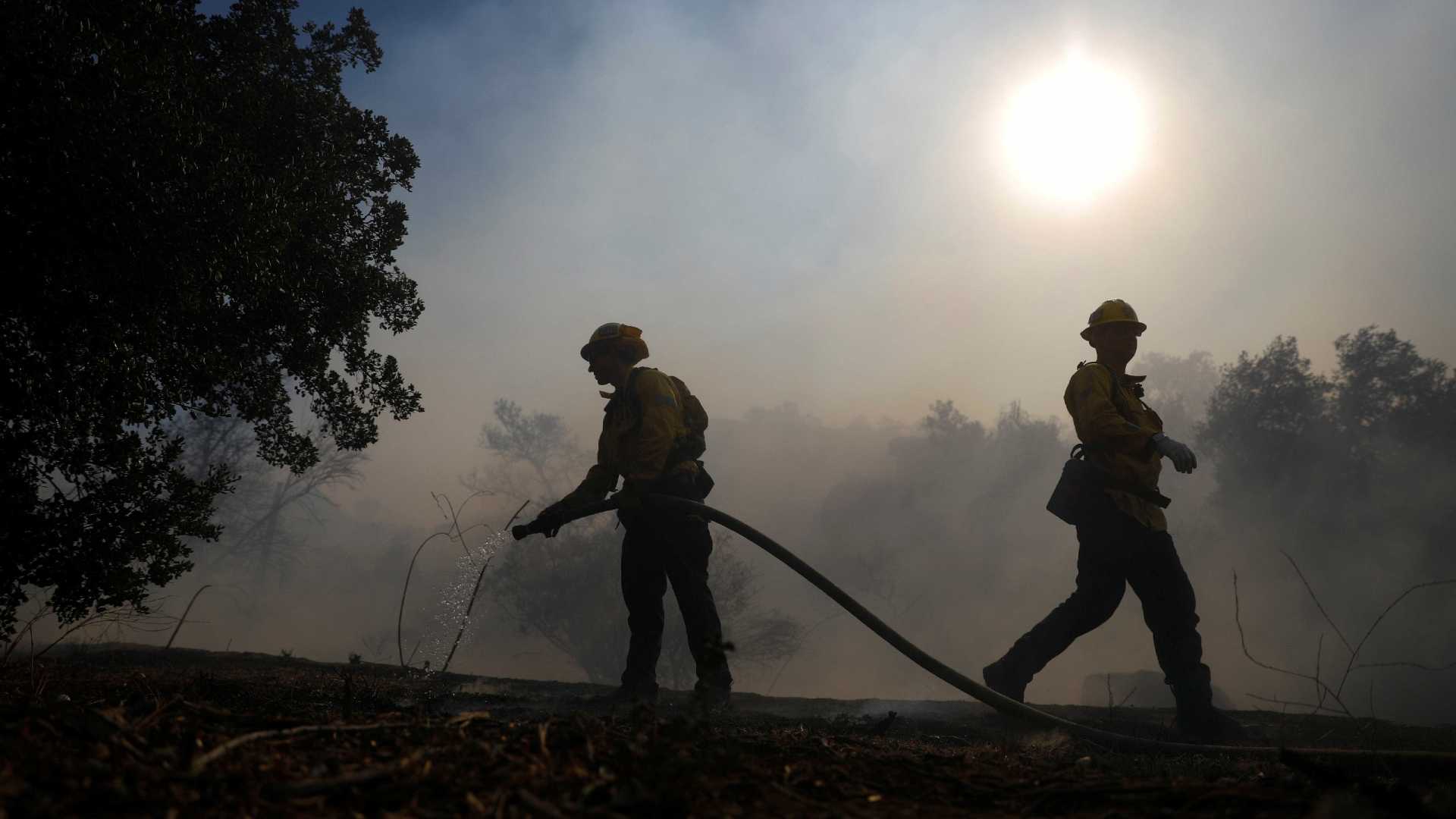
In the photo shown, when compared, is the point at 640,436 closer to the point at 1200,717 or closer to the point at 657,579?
the point at 657,579

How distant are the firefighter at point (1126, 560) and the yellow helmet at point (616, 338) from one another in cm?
313

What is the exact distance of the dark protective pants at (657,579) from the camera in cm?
504

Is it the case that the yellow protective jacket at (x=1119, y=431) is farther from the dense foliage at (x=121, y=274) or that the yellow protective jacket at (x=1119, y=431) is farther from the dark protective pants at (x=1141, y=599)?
the dense foliage at (x=121, y=274)

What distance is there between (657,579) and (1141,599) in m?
3.09

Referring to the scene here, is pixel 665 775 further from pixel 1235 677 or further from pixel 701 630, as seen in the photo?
pixel 1235 677

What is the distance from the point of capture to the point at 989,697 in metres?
4.00

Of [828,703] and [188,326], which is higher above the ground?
[188,326]

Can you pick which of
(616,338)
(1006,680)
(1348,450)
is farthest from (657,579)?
(1348,450)

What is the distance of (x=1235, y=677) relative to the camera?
152 feet

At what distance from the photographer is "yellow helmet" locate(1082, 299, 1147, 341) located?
5164mm

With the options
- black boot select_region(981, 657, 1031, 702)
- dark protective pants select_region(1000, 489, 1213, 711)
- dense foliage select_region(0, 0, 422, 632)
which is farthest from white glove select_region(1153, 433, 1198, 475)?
dense foliage select_region(0, 0, 422, 632)

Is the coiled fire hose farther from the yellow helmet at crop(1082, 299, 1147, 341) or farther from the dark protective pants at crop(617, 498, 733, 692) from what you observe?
the yellow helmet at crop(1082, 299, 1147, 341)

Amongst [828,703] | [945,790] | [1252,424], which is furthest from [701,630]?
[1252,424]

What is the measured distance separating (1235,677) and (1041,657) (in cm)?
5322
